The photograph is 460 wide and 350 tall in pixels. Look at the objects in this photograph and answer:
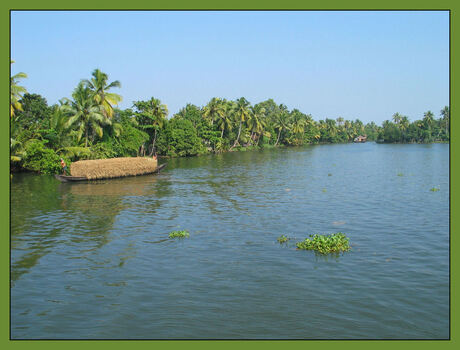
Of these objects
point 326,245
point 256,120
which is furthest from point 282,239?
point 256,120

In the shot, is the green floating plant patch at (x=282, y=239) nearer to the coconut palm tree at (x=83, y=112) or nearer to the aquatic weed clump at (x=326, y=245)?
the aquatic weed clump at (x=326, y=245)

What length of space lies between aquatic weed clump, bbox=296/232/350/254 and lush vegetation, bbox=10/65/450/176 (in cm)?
2219

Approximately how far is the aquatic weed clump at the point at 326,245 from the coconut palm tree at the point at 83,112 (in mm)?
34362

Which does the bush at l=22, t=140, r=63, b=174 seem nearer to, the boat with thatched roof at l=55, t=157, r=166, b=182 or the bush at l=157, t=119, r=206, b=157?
the boat with thatched roof at l=55, t=157, r=166, b=182

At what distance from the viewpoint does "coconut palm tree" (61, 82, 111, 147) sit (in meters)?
43.0

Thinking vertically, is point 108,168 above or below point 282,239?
above

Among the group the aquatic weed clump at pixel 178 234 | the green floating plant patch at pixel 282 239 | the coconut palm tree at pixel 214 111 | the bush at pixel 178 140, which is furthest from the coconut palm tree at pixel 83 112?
the coconut palm tree at pixel 214 111

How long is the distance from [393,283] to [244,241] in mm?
6257

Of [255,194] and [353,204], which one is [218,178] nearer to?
[255,194]

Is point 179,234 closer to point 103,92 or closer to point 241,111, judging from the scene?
point 103,92

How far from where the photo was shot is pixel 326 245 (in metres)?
14.3

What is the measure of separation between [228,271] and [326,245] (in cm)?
401

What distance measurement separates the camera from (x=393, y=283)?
11422 mm

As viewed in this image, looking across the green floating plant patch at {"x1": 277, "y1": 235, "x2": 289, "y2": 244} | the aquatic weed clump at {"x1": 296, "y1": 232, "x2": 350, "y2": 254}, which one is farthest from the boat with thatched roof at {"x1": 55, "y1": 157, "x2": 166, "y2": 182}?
the aquatic weed clump at {"x1": 296, "y1": 232, "x2": 350, "y2": 254}
